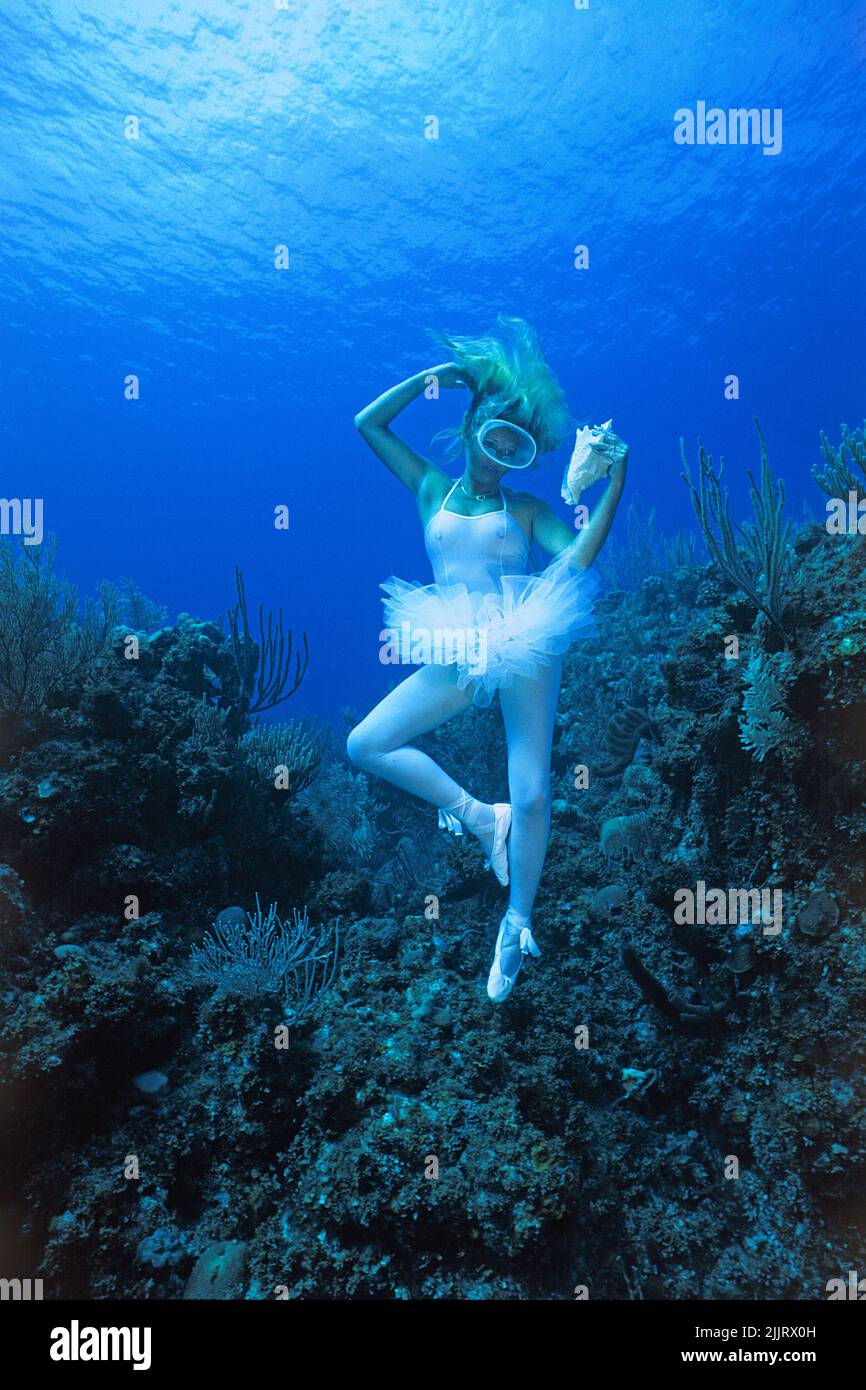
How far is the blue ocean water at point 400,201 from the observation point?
1617 centimetres

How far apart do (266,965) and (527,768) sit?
1.86 meters

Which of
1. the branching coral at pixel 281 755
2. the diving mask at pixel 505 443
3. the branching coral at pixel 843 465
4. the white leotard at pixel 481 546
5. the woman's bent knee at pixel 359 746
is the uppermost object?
A: the branching coral at pixel 843 465

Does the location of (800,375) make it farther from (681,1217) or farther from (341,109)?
(681,1217)

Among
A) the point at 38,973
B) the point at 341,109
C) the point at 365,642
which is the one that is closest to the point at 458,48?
the point at 341,109

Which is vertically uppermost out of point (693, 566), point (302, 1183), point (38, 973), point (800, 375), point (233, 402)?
point (800, 375)

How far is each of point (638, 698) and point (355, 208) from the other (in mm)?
22448

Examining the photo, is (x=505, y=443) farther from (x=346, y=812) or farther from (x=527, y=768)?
(x=346, y=812)

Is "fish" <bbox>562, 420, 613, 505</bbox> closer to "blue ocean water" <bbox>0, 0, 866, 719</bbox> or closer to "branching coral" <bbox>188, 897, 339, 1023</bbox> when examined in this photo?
"branching coral" <bbox>188, 897, 339, 1023</bbox>

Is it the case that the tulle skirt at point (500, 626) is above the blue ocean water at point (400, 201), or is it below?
below

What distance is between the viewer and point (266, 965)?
3.50m

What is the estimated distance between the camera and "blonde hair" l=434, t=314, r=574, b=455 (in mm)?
3289

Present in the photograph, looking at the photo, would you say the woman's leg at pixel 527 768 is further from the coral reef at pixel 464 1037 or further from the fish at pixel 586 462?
the fish at pixel 586 462

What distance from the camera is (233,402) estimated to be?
1511 inches

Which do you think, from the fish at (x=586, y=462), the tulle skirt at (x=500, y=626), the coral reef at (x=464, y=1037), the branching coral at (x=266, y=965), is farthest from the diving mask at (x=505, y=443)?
the branching coral at (x=266, y=965)
